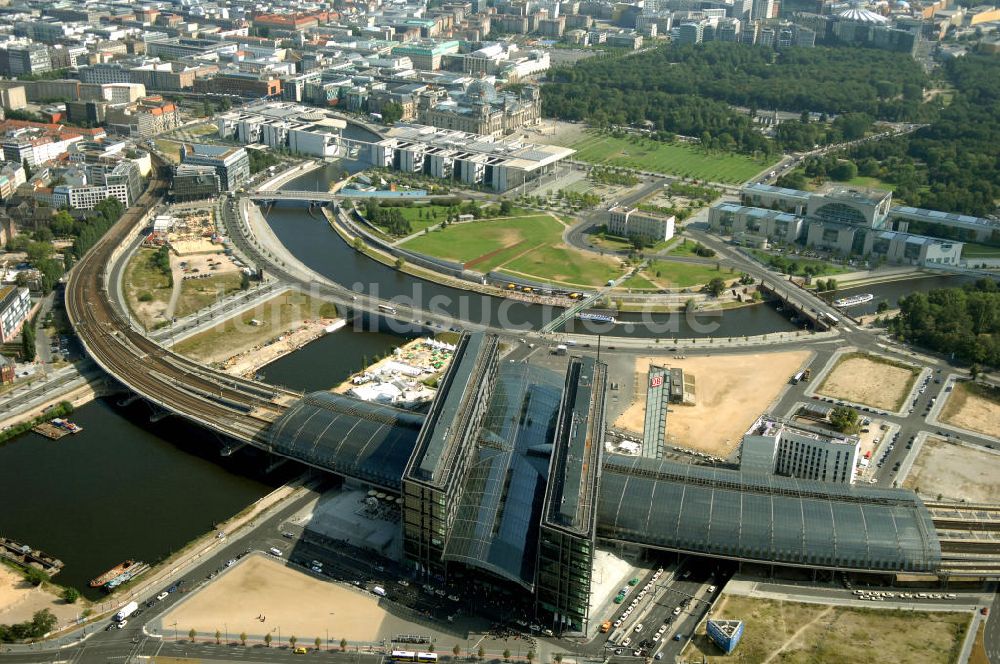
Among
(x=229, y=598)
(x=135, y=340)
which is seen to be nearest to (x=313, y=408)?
(x=229, y=598)

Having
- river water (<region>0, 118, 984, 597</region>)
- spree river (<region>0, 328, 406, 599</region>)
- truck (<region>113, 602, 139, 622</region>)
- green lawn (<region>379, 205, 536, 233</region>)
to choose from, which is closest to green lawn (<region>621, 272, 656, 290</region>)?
green lawn (<region>379, 205, 536, 233</region>)

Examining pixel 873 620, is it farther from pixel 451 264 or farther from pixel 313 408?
pixel 451 264

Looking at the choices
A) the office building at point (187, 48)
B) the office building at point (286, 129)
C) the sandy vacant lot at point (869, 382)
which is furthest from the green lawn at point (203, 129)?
the sandy vacant lot at point (869, 382)

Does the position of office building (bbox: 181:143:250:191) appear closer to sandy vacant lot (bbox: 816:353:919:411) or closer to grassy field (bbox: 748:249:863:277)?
grassy field (bbox: 748:249:863:277)

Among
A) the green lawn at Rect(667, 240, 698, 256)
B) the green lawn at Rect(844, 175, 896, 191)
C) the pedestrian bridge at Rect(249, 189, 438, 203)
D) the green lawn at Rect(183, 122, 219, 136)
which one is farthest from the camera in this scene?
the green lawn at Rect(183, 122, 219, 136)

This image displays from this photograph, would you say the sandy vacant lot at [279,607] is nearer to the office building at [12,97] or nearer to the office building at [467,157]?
the office building at [467,157]

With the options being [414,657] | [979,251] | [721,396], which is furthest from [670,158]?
[414,657]
